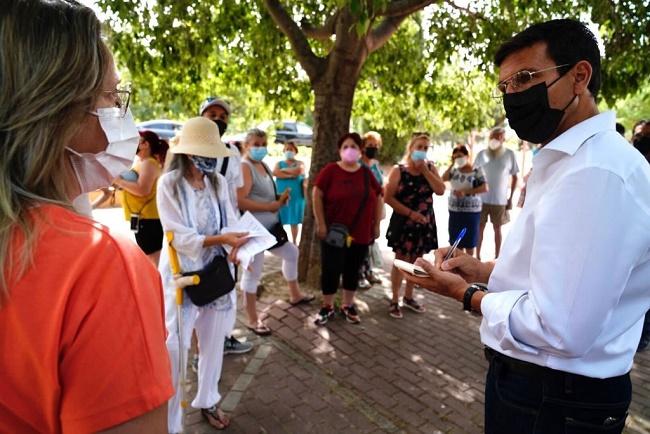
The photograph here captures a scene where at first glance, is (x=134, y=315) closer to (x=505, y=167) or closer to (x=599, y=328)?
(x=599, y=328)

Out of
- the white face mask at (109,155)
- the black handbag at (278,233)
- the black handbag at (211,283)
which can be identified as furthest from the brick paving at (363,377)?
the white face mask at (109,155)

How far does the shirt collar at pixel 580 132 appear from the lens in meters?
1.54

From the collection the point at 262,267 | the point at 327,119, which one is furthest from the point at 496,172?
the point at 262,267

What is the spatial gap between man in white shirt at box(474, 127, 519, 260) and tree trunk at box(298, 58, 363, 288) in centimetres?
250

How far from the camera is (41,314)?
0.82 metres

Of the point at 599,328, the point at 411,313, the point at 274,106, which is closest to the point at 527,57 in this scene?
the point at 599,328

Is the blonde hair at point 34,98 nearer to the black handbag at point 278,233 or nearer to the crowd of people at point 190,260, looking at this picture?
the crowd of people at point 190,260

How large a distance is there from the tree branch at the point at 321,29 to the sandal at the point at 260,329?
4041 millimetres

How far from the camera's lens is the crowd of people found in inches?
33.3

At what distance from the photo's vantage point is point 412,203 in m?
5.12

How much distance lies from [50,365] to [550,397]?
5.20ft

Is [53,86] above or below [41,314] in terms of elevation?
above

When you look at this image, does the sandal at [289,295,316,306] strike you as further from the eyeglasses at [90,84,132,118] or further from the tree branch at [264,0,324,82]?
the eyeglasses at [90,84,132,118]

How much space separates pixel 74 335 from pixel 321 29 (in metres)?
6.10
